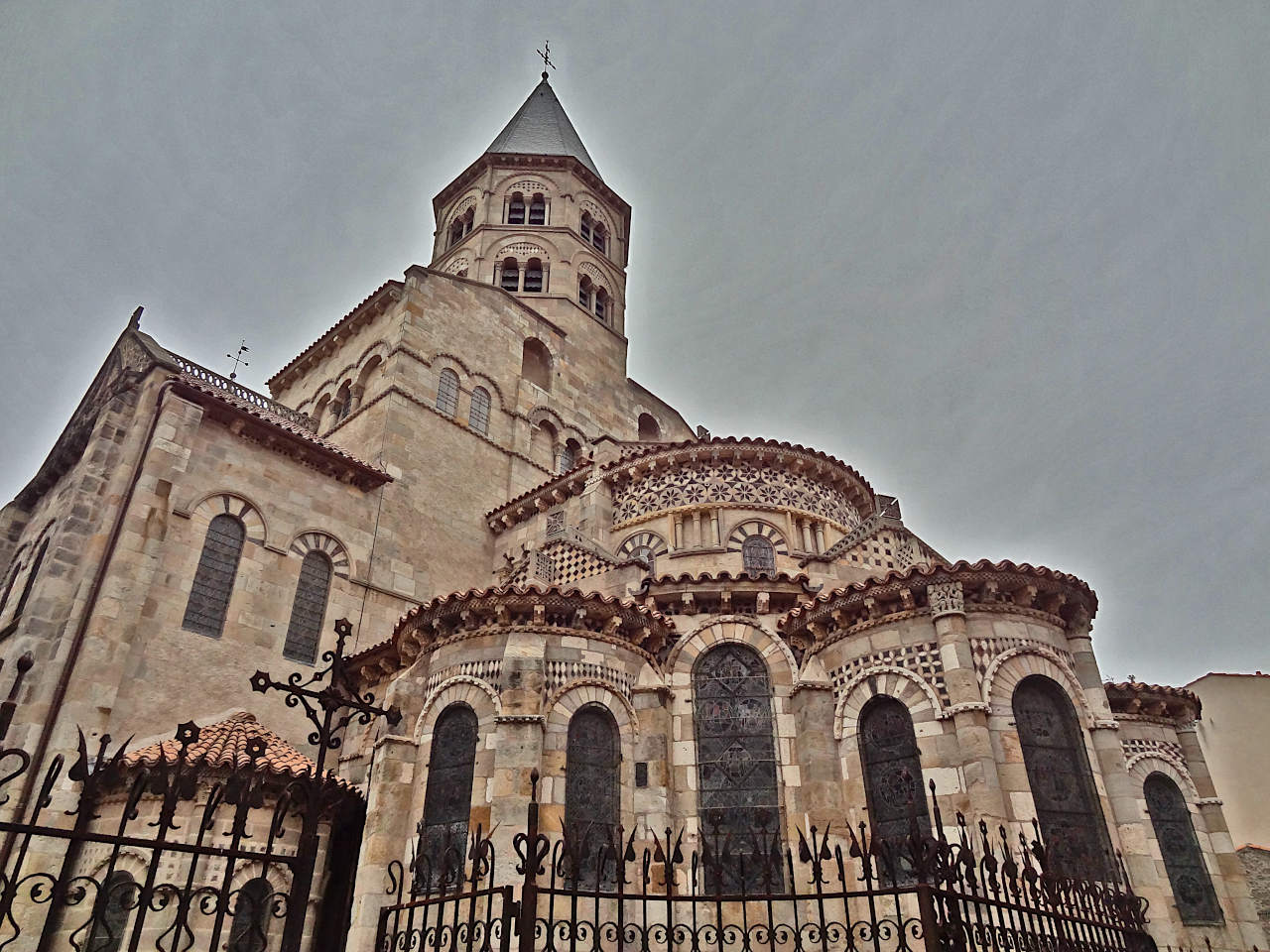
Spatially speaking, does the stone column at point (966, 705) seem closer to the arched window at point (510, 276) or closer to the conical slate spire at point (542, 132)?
the arched window at point (510, 276)

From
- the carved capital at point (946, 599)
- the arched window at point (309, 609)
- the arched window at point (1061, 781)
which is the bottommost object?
the arched window at point (1061, 781)

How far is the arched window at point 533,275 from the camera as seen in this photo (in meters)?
27.5

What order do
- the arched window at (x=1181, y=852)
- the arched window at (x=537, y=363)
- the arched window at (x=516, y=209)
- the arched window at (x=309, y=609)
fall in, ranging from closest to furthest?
the arched window at (x=1181, y=852)
the arched window at (x=309, y=609)
the arched window at (x=537, y=363)
the arched window at (x=516, y=209)

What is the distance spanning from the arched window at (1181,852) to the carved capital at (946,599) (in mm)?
4411

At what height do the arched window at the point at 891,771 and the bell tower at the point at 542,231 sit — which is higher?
the bell tower at the point at 542,231

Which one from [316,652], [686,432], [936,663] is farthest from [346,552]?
[686,432]

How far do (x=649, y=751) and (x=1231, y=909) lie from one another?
330 inches

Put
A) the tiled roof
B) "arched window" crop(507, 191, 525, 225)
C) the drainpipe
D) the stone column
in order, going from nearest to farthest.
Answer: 1. the stone column
2. the drainpipe
3. the tiled roof
4. "arched window" crop(507, 191, 525, 225)

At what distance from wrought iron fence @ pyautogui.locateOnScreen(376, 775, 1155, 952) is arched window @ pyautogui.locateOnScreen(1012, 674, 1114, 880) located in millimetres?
388

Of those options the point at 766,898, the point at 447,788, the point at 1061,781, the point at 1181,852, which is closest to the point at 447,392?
the point at 447,788

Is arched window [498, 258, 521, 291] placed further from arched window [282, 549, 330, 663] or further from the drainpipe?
the drainpipe

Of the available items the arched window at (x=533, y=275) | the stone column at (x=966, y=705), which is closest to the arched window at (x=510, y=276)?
the arched window at (x=533, y=275)

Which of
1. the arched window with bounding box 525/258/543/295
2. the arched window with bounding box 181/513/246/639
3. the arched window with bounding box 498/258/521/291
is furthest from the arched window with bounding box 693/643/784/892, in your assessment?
the arched window with bounding box 498/258/521/291

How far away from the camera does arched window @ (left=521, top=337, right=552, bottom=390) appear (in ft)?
81.3
